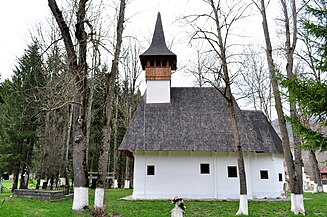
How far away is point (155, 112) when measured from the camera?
17.8 meters

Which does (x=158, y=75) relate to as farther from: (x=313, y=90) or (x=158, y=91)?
(x=313, y=90)

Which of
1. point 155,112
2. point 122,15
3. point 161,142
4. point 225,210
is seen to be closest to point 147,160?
point 161,142

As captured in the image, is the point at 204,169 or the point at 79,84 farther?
the point at 204,169

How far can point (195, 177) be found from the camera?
16094 mm

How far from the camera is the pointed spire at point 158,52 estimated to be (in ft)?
58.8

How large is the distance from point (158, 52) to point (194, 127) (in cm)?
526

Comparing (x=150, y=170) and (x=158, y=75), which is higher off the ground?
(x=158, y=75)

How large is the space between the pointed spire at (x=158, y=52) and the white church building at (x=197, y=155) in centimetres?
10

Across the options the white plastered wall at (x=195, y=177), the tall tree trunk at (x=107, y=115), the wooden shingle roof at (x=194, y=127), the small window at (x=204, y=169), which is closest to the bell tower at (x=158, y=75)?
the wooden shingle roof at (x=194, y=127)

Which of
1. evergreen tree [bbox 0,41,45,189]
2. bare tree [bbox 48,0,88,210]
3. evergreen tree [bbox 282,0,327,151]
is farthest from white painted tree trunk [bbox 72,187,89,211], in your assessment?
evergreen tree [bbox 0,41,45,189]

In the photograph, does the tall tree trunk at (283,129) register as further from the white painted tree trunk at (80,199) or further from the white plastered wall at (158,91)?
the white plastered wall at (158,91)

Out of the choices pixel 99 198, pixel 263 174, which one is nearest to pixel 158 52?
pixel 263 174

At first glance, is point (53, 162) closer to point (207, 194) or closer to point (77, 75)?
point (207, 194)

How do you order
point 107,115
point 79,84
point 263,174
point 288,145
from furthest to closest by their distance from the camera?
point 263,174 → point 288,145 → point 107,115 → point 79,84
